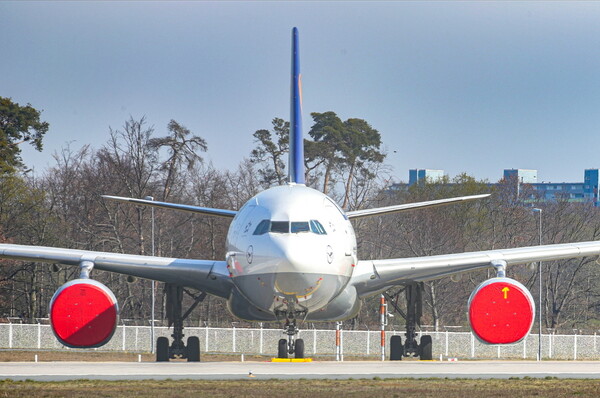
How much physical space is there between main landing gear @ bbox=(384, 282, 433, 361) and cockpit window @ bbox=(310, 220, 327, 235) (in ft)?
21.3

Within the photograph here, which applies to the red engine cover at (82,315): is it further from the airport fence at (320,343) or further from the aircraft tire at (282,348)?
the airport fence at (320,343)

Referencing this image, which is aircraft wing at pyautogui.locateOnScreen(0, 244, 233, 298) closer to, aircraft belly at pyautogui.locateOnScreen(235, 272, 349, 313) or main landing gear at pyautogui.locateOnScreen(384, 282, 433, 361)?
aircraft belly at pyautogui.locateOnScreen(235, 272, 349, 313)

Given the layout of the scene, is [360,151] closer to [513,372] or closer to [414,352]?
[414,352]

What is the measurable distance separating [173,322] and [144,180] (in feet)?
137

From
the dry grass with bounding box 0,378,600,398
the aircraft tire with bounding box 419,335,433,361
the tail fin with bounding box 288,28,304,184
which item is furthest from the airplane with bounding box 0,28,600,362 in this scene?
the dry grass with bounding box 0,378,600,398

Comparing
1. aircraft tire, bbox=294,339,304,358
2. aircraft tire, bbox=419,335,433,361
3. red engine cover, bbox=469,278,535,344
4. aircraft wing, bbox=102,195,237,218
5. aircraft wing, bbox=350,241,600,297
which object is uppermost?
aircraft wing, bbox=102,195,237,218

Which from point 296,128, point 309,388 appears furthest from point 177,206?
point 309,388

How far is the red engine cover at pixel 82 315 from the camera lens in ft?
86.9

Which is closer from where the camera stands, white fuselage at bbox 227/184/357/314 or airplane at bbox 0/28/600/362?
white fuselage at bbox 227/184/357/314

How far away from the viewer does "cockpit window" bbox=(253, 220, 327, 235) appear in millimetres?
25250

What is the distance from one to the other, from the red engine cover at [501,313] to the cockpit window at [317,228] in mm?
4287

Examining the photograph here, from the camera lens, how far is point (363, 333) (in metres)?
53.4

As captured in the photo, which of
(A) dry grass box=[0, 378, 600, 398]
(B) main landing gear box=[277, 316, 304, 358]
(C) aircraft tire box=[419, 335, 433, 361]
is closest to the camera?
(A) dry grass box=[0, 378, 600, 398]

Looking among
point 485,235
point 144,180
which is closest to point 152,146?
point 144,180
